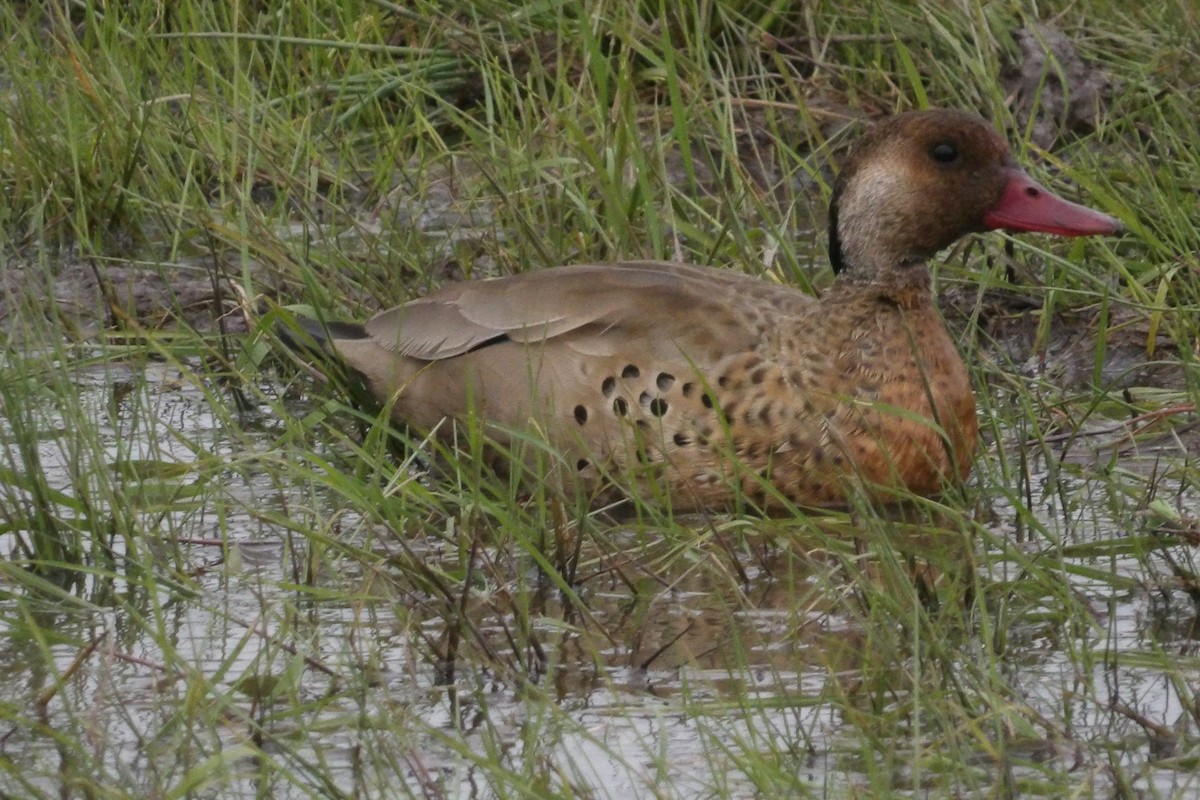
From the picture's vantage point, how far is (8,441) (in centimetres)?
471

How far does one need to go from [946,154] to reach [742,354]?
778mm

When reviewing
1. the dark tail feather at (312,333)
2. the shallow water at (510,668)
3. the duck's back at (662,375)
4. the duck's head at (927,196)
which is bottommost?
the shallow water at (510,668)

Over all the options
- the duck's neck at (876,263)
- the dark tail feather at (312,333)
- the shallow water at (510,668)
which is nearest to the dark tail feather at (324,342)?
the dark tail feather at (312,333)

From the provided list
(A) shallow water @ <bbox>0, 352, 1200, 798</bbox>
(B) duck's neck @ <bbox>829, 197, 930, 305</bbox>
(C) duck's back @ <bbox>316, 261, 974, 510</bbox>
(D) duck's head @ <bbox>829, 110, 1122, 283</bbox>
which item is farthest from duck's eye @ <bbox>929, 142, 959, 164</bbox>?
(A) shallow water @ <bbox>0, 352, 1200, 798</bbox>

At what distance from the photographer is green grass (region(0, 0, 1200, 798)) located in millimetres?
3709

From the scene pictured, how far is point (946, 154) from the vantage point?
5.92 meters

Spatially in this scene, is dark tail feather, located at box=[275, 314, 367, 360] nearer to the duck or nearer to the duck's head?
the duck

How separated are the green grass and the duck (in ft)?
0.47

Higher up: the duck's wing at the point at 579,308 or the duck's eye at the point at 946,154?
the duck's eye at the point at 946,154

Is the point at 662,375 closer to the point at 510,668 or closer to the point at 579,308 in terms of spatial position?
the point at 579,308

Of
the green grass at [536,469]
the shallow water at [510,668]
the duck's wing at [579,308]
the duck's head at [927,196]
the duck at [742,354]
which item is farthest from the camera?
the duck's head at [927,196]

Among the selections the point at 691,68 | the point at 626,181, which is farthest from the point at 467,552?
the point at 691,68

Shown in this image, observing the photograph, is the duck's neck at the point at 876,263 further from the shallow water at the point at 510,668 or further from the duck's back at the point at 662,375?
the shallow water at the point at 510,668

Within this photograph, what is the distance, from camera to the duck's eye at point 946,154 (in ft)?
19.4
